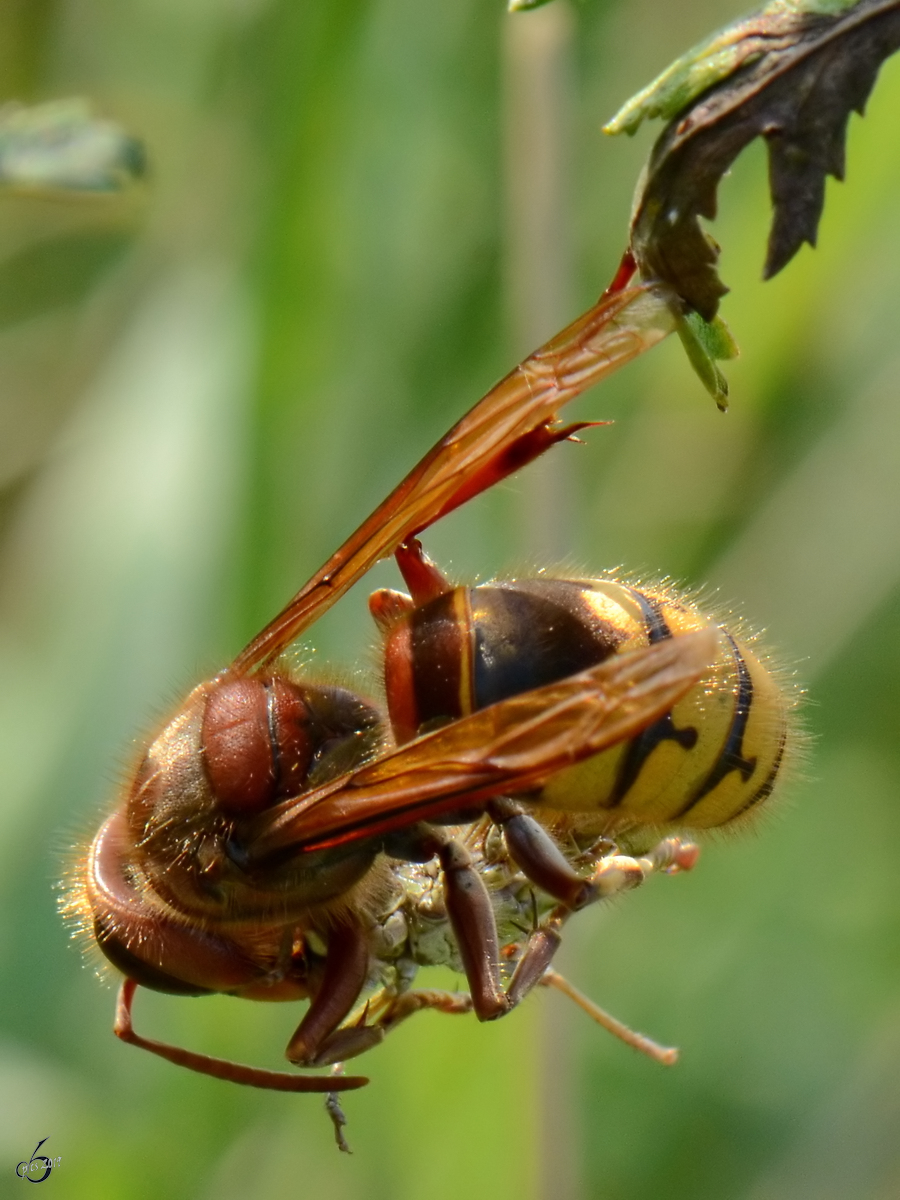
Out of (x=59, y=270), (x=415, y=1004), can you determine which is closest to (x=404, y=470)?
(x=59, y=270)

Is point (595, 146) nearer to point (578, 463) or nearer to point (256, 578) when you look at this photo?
point (578, 463)

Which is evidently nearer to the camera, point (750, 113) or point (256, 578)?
point (750, 113)

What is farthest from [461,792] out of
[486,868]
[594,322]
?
[594,322]

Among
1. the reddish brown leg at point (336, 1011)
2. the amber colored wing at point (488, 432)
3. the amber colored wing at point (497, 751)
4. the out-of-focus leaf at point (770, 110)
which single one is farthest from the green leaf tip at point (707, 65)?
the reddish brown leg at point (336, 1011)

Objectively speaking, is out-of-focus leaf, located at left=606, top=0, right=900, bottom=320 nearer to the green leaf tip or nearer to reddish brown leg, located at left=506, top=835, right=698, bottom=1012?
the green leaf tip

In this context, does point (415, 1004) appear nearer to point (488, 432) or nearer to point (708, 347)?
point (488, 432)

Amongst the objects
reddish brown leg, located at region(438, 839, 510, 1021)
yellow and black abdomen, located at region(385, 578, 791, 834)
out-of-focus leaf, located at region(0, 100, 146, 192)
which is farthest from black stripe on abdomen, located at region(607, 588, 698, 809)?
out-of-focus leaf, located at region(0, 100, 146, 192)
